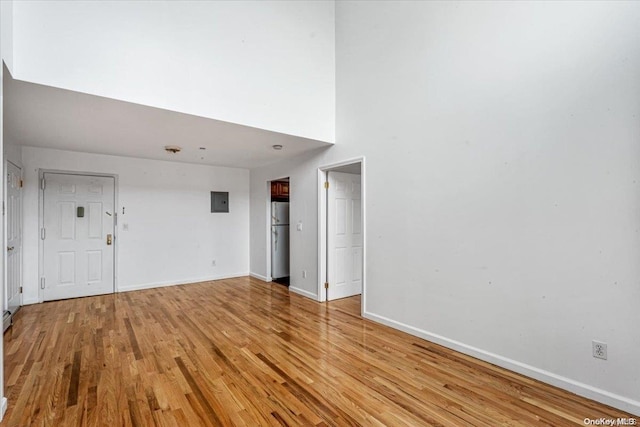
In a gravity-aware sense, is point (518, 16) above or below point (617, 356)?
above

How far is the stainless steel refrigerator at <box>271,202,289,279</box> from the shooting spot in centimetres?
605

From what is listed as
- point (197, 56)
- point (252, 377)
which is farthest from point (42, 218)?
point (252, 377)

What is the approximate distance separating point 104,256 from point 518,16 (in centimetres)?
623

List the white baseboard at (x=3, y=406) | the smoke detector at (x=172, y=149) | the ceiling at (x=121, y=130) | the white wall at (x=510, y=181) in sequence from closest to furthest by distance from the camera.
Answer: the white baseboard at (x=3, y=406)
the white wall at (x=510, y=181)
the ceiling at (x=121, y=130)
the smoke detector at (x=172, y=149)

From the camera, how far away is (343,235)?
4793 mm

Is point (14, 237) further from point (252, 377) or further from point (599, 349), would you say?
point (599, 349)

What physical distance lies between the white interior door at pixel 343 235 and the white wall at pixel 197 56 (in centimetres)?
91

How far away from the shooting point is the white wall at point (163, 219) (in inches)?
178

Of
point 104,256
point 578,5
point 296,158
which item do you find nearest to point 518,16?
point 578,5

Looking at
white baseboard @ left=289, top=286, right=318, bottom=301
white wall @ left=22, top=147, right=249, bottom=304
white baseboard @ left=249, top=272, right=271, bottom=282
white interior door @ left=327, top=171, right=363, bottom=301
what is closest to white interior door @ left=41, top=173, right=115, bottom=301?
white wall @ left=22, top=147, right=249, bottom=304

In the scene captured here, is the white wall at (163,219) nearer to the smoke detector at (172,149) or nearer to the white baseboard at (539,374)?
the smoke detector at (172,149)

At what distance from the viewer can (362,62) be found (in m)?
3.90

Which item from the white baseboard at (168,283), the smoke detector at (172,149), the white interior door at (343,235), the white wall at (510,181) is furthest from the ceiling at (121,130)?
the white baseboard at (168,283)

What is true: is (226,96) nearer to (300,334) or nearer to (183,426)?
(300,334)
